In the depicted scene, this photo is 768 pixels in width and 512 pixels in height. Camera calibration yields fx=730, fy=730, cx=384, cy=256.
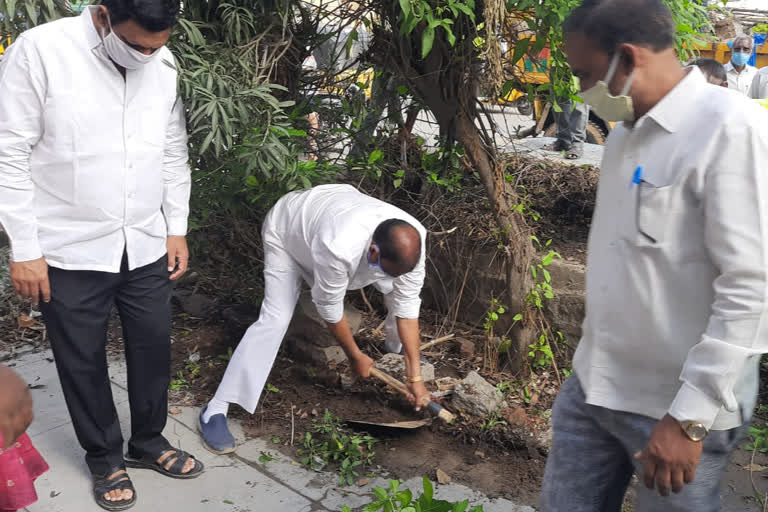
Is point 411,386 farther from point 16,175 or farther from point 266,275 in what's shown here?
point 16,175

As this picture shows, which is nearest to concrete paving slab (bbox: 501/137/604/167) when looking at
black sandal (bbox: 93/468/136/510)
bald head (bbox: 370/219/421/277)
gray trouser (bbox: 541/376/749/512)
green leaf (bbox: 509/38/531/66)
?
green leaf (bbox: 509/38/531/66)

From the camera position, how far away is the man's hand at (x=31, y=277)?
9.25 ft

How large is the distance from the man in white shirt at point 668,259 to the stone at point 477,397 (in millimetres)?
1783

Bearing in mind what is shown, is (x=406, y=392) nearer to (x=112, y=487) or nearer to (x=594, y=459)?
(x=112, y=487)

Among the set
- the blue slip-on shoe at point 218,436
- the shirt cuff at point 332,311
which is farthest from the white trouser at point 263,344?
the shirt cuff at point 332,311

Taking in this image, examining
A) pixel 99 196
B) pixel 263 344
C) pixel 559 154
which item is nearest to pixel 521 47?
pixel 263 344

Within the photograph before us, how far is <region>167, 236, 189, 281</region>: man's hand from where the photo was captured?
132 inches

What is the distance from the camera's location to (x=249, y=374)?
368 centimetres

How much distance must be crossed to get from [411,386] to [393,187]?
164 centimetres

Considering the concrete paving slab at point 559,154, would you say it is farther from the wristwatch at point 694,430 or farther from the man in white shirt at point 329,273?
the wristwatch at point 694,430

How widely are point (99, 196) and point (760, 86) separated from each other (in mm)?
6616

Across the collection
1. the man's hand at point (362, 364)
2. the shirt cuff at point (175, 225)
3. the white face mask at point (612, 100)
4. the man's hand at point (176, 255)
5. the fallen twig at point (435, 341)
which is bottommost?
the fallen twig at point (435, 341)

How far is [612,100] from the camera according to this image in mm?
1771

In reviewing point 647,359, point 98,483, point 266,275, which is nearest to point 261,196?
point 266,275
